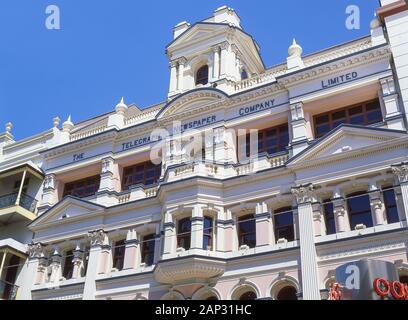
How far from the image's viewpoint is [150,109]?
31609 mm

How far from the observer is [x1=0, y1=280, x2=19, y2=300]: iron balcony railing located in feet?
93.5

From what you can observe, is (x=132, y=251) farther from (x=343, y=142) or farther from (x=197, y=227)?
(x=343, y=142)

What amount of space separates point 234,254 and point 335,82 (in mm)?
9759

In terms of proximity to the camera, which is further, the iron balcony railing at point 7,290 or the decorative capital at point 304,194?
the iron balcony railing at point 7,290

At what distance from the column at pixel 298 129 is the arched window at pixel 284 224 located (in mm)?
2845

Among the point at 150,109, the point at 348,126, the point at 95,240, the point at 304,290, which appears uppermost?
the point at 150,109

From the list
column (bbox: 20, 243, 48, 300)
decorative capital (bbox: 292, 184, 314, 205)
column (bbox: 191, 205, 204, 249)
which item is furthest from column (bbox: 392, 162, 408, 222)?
column (bbox: 20, 243, 48, 300)

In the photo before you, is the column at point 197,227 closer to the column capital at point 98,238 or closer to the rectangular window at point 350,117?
the column capital at point 98,238

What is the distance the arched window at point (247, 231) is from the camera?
946 inches

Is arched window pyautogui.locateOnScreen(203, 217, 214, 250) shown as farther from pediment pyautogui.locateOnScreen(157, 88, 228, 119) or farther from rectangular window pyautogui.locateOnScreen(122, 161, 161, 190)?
pediment pyautogui.locateOnScreen(157, 88, 228, 119)

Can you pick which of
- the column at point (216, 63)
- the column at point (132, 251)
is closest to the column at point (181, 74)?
the column at point (216, 63)

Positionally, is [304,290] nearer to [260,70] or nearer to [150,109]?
[150,109]

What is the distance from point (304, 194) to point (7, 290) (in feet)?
58.0
